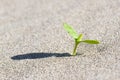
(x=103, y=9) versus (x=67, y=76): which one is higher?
(x=103, y=9)

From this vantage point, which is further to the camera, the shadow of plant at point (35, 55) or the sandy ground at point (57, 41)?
the shadow of plant at point (35, 55)

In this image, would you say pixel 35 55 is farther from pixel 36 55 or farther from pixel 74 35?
pixel 74 35

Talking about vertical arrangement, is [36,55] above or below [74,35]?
below

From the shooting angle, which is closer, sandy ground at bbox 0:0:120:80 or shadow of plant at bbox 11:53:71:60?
sandy ground at bbox 0:0:120:80

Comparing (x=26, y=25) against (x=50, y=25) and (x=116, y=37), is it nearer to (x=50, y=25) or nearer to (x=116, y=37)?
(x=50, y=25)

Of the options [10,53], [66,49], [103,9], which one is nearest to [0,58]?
[10,53]

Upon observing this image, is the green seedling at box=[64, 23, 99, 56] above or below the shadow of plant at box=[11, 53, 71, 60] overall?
above

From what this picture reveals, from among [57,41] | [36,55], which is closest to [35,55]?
[36,55]

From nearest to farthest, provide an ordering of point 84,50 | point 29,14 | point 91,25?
1. point 84,50
2. point 91,25
3. point 29,14
